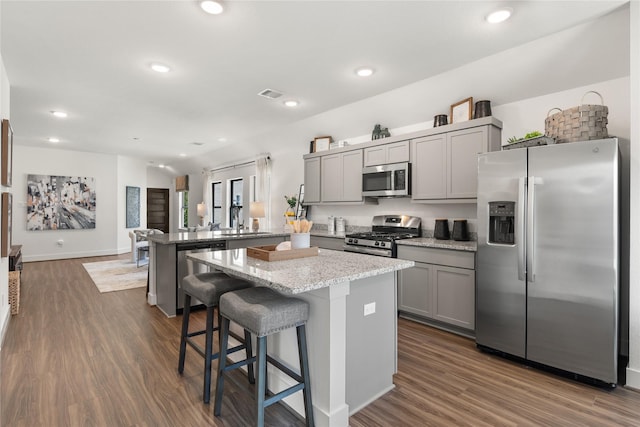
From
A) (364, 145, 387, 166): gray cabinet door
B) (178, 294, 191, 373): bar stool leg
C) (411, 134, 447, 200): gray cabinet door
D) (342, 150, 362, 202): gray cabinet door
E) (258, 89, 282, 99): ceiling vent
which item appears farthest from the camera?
(342, 150, 362, 202): gray cabinet door

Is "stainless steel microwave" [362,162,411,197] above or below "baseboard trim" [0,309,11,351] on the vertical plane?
above

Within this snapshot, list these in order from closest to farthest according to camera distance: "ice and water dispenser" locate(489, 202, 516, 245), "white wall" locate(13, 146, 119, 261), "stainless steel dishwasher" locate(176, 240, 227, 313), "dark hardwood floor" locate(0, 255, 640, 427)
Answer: "dark hardwood floor" locate(0, 255, 640, 427) → "ice and water dispenser" locate(489, 202, 516, 245) → "stainless steel dishwasher" locate(176, 240, 227, 313) → "white wall" locate(13, 146, 119, 261)

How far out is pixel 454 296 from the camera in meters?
3.18

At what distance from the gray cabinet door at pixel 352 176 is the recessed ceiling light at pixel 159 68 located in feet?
8.35

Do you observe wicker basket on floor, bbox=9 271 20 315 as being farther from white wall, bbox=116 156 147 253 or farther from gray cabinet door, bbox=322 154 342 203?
white wall, bbox=116 156 147 253

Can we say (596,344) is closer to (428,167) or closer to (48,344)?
(428,167)

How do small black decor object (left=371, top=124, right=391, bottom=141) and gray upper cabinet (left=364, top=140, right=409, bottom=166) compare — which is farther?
small black decor object (left=371, top=124, right=391, bottom=141)

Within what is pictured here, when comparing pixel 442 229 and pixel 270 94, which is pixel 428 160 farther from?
pixel 270 94

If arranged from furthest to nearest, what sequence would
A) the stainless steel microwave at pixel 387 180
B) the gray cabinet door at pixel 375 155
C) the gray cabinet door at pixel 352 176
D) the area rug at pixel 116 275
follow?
the area rug at pixel 116 275
the gray cabinet door at pixel 352 176
the gray cabinet door at pixel 375 155
the stainless steel microwave at pixel 387 180

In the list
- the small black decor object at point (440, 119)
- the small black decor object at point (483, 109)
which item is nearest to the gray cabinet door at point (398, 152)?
the small black decor object at point (440, 119)

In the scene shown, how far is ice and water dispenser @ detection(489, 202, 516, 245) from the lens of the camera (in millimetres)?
2611

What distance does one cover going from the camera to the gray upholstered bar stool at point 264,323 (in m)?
1.60

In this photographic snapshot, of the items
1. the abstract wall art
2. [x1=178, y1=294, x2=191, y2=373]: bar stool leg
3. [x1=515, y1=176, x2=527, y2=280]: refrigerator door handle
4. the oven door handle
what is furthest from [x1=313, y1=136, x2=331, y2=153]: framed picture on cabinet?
the abstract wall art

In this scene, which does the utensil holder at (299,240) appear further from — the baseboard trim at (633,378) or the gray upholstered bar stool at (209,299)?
the baseboard trim at (633,378)
